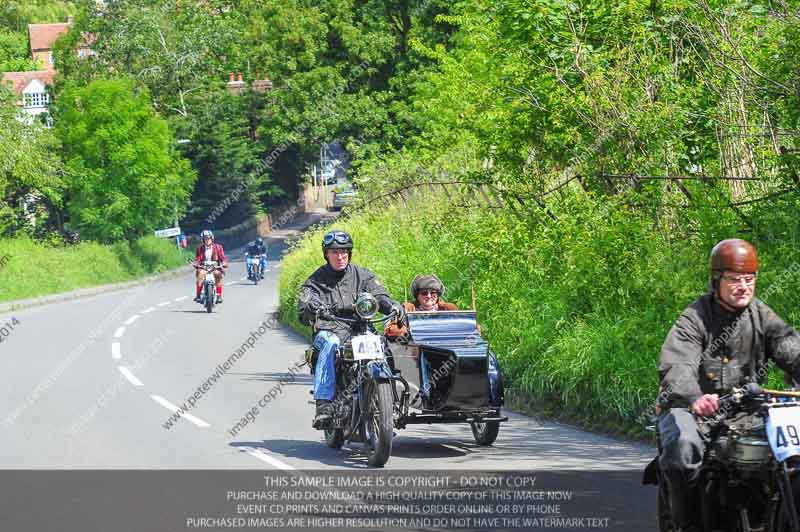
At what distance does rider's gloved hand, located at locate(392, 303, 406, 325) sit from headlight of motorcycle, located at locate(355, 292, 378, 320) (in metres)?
0.36

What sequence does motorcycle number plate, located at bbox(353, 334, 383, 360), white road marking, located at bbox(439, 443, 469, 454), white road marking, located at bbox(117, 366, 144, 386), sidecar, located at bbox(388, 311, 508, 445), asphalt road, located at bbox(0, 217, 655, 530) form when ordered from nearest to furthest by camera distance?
motorcycle number plate, located at bbox(353, 334, 383, 360)
asphalt road, located at bbox(0, 217, 655, 530)
sidecar, located at bbox(388, 311, 508, 445)
white road marking, located at bbox(439, 443, 469, 454)
white road marking, located at bbox(117, 366, 144, 386)

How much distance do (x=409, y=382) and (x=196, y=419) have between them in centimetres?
362

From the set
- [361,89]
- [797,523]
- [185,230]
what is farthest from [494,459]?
[185,230]

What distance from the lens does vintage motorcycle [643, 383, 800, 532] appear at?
6.10 meters

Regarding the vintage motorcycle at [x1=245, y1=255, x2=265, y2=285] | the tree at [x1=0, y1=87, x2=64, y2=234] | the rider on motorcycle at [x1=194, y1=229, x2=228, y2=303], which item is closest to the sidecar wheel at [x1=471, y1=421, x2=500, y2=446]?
the rider on motorcycle at [x1=194, y1=229, x2=228, y2=303]

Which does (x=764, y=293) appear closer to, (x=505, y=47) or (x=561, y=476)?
(x=561, y=476)

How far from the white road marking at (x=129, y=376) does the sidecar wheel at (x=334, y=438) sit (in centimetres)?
724

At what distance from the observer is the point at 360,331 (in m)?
12.4

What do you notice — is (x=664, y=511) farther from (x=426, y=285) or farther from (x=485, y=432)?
(x=426, y=285)

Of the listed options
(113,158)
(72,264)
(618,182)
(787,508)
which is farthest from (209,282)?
(787,508)

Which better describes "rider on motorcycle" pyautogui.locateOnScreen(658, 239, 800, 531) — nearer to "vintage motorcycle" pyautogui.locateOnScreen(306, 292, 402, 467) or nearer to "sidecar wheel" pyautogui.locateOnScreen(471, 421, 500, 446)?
"vintage motorcycle" pyautogui.locateOnScreen(306, 292, 402, 467)

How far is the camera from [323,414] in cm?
1252

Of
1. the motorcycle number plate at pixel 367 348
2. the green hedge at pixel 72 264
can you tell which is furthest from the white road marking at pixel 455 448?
the green hedge at pixel 72 264

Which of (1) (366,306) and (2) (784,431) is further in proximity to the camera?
(1) (366,306)
